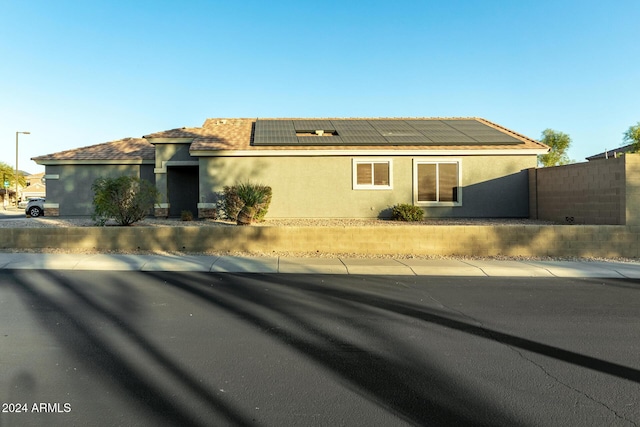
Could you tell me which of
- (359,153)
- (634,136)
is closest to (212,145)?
(359,153)

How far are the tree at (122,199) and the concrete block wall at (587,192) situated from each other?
14955 millimetres

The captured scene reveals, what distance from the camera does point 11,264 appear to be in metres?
10.3

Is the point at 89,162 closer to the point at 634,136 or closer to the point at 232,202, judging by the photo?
the point at 232,202

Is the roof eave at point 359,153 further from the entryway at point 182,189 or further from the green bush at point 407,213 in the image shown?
the entryway at point 182,189

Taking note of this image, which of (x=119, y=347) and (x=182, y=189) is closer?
(x=119, y=347)

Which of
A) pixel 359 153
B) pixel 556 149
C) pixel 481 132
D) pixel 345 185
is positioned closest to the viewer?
pixel 359 153

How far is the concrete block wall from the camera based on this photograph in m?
12.8

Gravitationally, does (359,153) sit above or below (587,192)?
above

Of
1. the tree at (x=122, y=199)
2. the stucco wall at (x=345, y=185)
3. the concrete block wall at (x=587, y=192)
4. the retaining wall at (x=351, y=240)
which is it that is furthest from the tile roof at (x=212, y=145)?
the retaining wall at (x=351, y=240)

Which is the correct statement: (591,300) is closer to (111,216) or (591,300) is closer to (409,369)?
(409,369)

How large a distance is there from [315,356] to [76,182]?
20915mm

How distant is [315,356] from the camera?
4.68 m

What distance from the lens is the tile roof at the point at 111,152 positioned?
21.3m

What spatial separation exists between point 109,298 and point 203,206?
37.2 ft
